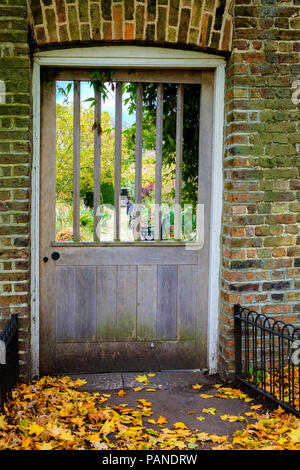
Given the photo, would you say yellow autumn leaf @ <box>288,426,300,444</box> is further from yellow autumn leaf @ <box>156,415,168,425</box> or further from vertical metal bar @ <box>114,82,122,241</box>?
vertical metal bar @ <box>114,82,122,241</box>

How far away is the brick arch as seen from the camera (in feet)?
12.0

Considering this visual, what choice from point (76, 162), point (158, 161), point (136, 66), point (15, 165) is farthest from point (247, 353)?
point (136, 66)

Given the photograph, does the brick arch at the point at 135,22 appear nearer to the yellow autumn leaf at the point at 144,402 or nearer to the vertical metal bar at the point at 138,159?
the vertical metal bar at the point at 138,159

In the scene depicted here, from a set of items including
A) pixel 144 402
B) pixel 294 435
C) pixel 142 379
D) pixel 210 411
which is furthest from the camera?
pixel 142 379

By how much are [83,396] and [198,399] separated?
0.89 m

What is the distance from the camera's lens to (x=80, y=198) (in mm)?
4117

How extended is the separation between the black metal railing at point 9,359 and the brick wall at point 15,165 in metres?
0.13

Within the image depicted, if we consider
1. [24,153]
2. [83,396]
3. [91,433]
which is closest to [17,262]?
[24,153]

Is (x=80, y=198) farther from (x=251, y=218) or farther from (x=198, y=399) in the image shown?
(x=198, y=399)

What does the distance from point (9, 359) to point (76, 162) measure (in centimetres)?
169

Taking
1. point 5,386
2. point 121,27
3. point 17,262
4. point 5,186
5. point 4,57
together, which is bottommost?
point 5,386

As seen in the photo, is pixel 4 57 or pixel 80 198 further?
pixel 80 198

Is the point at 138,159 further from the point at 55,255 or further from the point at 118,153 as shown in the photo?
the point at 55,255

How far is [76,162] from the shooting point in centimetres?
408
